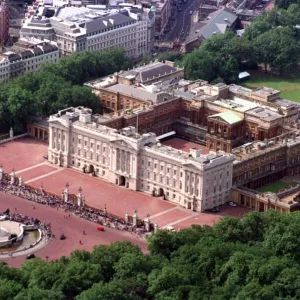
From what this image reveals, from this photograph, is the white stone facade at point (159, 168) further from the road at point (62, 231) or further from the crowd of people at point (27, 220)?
the crowd of people at point (27, 220)

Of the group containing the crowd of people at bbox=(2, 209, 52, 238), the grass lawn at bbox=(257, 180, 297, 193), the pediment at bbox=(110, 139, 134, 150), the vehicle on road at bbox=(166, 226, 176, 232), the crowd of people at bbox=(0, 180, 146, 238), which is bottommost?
the grass lawn at bbox=(257, 180, 297, 193)

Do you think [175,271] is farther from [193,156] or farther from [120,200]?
[120,200]

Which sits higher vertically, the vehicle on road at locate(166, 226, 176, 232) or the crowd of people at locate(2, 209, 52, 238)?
the vehicle on road at locate(166, 226, 176, 232)

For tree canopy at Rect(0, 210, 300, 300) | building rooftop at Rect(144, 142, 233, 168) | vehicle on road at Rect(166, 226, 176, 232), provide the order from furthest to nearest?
building rooftop at Rect(144, 142, 233, 168) < vehicle on road at Rect(166, 226, 176, 232) < tree canopy at Rect(0, 210, 300, 300)

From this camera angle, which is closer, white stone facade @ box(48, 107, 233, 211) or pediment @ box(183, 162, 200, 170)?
pediment @ box(183, 162, 200, 170)

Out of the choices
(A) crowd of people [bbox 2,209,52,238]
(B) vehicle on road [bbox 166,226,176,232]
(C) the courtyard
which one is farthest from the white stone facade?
(A) crowd of people [bbox 2,209,52,238]

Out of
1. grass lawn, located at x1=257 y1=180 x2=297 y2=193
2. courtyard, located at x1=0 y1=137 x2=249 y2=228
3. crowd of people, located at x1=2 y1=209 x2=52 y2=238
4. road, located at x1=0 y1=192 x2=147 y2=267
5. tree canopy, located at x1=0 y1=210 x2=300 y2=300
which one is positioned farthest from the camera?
grass lawn, located at x1=257 y1=180 x2=297 y2=193

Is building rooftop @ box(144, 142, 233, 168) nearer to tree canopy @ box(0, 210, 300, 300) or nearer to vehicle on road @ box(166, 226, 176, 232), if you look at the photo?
vehicle on road @ box(166, 226, 176, 232)

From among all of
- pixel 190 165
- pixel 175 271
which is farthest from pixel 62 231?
pixel 175 271
